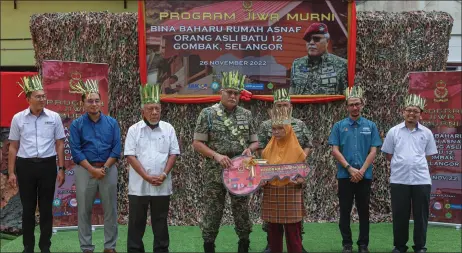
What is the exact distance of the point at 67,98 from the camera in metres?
6.40

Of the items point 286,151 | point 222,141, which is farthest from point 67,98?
point 286,151

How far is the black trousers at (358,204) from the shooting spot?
5.46 metres

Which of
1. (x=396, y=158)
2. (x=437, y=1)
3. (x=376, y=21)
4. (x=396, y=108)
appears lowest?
(x=396, y=158)

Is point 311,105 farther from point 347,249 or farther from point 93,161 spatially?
point 93,161

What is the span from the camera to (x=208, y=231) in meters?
5.02

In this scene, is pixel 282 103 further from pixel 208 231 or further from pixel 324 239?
pixel 324 239

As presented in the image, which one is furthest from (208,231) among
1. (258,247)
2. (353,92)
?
(353,92)

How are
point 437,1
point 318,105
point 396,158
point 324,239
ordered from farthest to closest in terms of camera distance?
point 437,1
point 318,105
point 324,239
point 396,158

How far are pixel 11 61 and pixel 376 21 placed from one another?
8.84 m

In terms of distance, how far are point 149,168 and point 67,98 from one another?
1.99 meters

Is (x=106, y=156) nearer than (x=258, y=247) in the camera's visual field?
Yes

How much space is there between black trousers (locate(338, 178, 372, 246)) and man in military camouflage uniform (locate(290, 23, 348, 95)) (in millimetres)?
1609

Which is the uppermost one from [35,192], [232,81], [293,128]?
[232,81]

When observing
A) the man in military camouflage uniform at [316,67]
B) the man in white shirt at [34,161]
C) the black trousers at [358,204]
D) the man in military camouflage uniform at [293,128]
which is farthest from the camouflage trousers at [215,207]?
the man in military camouflage uniform at [316,67]
